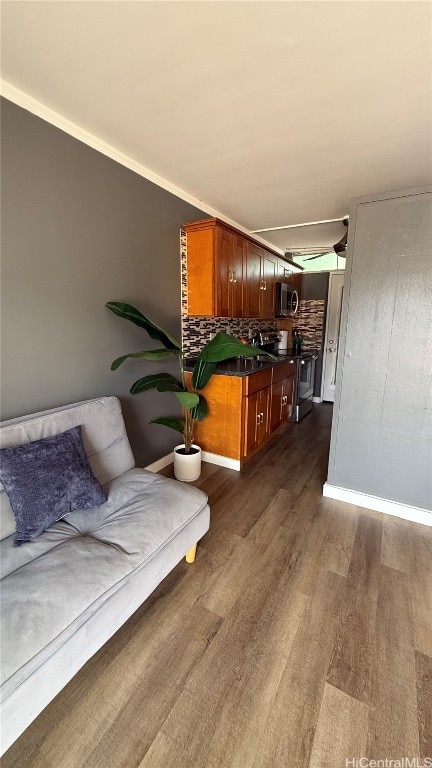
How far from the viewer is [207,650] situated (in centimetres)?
133

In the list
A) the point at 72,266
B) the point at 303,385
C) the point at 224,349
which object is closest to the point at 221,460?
the point at 224,349

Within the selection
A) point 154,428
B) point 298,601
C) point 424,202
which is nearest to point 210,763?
point 298,601

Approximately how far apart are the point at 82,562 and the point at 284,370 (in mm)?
2972

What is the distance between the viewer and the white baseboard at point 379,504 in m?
2.22

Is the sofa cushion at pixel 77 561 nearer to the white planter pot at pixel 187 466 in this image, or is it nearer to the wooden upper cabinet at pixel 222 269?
the white planter pot at pixel 187 466

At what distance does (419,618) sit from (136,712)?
4.44 feet

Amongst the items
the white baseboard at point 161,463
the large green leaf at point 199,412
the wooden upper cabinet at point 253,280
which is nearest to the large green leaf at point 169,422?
the large green leaf at point 199,412

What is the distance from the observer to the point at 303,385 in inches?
173

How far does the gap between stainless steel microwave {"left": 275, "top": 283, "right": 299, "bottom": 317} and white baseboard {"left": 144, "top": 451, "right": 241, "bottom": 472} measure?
238cm

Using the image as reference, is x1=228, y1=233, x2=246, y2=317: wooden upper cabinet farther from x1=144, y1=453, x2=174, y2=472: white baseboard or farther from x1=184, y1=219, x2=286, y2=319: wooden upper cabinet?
x1=144, y1=453, x2=174, y2=472: white baseboard

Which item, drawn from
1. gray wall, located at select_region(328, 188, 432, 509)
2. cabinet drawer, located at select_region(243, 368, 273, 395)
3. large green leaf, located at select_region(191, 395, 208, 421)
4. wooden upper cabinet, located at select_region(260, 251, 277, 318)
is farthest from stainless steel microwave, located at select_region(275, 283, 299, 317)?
large green leaf, located at select_region(191, 395, 208, 421)

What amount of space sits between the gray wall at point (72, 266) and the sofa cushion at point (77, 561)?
0.74m

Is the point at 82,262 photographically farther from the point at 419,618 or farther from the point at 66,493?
the point at 419,618

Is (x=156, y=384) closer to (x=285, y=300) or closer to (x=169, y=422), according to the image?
(x=169, y=422)
